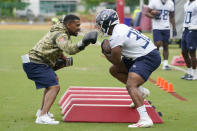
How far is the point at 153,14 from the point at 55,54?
8310 mm

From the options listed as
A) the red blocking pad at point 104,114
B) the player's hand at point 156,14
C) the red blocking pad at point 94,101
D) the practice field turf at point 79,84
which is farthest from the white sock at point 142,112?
the player's hand at point 156,14

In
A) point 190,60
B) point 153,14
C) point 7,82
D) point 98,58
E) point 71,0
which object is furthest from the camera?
point 71,0

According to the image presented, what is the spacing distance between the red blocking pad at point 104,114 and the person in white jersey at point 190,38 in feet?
18.3

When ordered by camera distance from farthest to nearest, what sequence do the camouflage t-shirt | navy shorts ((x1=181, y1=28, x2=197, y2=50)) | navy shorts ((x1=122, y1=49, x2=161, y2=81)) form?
1. navy shorts ((x1=181, y1=28, x2=197, y2=50))
2. the camouflage t-shirt
3. navy shorts ((x1=122, y1=49, x2=161, y2=81))

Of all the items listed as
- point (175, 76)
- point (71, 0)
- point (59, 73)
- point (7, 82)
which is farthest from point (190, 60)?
point (71, 0)

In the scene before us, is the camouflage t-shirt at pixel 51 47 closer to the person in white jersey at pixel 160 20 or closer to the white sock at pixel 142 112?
the white sock at pixel 142 112

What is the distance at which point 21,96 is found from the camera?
10812 millimetres

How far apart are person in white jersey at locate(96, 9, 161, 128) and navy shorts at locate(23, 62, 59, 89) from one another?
0.90m

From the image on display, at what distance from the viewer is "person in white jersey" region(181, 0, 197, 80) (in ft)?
45.1

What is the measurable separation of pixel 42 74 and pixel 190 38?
635cm

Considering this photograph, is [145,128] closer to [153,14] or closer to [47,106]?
[47,106]

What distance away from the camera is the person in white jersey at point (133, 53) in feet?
25.9

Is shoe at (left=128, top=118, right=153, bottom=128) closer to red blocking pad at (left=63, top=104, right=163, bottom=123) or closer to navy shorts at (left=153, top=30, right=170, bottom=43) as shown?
red blocking pad at (left=63, top=104, right=163, bottom=123)

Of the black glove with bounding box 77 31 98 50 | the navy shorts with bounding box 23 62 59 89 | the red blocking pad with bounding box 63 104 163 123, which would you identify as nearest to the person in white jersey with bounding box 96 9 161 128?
the black glove with bounding box 77 31 98 50
